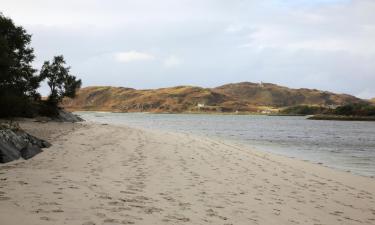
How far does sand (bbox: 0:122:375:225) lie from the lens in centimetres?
771

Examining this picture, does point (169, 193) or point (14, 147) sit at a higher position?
point (14, 147)

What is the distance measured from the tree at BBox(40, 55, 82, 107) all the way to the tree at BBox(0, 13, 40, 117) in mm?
2647

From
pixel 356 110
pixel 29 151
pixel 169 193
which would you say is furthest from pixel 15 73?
pixel 356 110

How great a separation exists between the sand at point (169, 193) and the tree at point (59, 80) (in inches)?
1635

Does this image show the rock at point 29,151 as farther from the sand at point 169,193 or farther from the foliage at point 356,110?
the foliage at point 356,110

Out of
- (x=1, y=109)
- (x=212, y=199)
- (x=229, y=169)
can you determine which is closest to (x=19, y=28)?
(x=1, y=109)

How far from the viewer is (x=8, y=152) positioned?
46.4 ft

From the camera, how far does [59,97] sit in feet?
187

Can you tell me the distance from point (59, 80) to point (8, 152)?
45303 mm

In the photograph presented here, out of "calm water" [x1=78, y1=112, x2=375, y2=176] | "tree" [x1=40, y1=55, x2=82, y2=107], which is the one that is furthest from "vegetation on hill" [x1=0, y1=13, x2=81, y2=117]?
"calm water" [x1=78, y1=112, x2=375, y2=176]

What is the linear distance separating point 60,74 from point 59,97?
10.7 feet

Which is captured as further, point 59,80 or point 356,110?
point 356,110

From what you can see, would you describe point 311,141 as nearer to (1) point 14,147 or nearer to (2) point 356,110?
(1) point 14,147

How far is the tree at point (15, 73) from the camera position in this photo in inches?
1496
